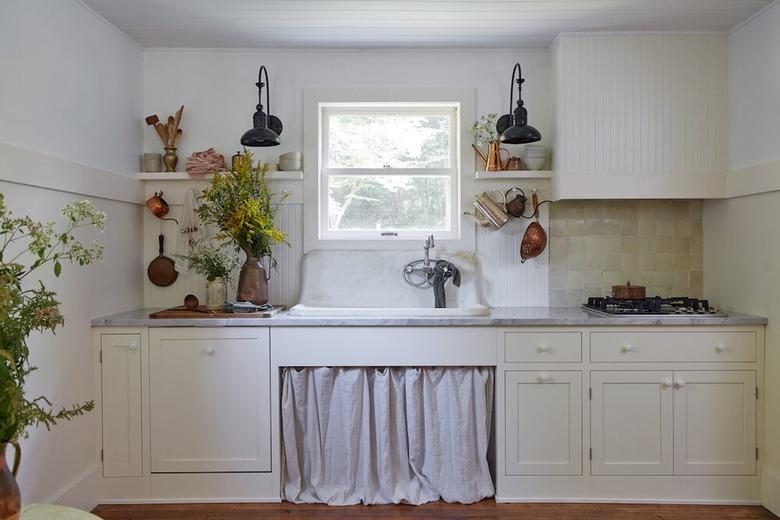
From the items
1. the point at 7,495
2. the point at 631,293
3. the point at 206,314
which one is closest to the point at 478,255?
the point at 631,293

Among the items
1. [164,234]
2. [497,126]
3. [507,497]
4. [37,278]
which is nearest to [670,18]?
[497,126]

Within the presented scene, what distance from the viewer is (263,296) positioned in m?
2.93

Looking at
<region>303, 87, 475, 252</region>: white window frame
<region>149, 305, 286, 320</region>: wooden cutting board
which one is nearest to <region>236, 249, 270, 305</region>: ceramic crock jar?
<region>149, 305, 286, 320</region>: wooden cutting board

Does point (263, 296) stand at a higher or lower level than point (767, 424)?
higher

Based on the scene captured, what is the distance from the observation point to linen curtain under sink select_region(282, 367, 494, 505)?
8.67 feet

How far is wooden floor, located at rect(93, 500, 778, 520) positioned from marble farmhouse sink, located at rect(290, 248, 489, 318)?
1.09 metres

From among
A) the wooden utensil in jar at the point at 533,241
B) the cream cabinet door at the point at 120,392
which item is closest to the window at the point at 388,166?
the wooden utensil in jar at the point at 533,241

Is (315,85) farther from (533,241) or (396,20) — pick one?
(533,241)

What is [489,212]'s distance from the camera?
123 inches

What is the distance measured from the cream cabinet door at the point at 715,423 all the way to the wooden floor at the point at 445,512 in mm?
196

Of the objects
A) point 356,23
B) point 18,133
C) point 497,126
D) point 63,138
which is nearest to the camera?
point 18,133

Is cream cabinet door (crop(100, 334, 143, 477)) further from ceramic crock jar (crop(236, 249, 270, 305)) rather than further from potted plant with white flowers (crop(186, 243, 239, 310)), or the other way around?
ceramic crock jar (crop(236, 249, 270, 305))

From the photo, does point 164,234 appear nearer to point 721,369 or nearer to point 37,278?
point 37,278

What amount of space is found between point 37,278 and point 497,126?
2440mm
